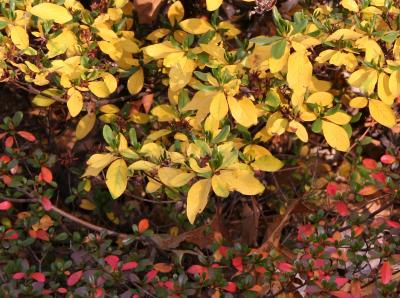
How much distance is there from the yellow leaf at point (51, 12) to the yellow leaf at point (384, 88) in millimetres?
894

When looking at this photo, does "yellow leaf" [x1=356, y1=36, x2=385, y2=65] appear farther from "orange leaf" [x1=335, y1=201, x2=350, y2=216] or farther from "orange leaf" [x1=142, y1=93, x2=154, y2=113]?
"orange leaf" [x1=142, y1=93, x2=154, y2=113]

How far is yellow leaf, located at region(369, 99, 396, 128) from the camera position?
1.71 metres

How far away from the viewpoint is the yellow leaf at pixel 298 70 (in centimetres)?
155

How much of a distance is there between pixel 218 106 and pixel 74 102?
526 millimetres

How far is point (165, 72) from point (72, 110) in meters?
0.43

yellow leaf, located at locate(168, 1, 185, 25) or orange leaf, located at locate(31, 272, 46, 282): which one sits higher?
yellow leaf, located at locate(168, 1, 185, 25)

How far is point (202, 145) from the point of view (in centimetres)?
151

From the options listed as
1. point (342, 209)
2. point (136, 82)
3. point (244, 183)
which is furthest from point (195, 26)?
point (342, 209)

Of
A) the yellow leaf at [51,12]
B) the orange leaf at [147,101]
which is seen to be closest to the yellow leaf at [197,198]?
the yellow leaf at [51,12]

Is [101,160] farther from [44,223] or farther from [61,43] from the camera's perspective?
[44,223]

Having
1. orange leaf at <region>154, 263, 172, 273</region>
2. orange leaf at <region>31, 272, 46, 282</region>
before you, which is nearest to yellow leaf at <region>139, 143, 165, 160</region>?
orange leaf at <region>154, 263, 172, 273</region>

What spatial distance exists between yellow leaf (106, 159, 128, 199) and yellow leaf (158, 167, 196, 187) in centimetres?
11

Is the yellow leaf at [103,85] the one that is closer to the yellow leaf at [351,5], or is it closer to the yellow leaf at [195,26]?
the yellow leaf at [195,26]

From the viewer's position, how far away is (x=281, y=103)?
180 cm
